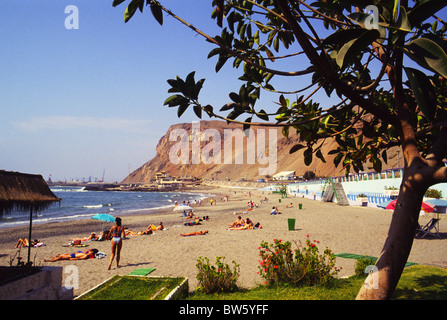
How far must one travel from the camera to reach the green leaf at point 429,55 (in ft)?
5.43

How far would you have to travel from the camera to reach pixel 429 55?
5.62 feet

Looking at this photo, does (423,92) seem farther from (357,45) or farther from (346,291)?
(346,291)

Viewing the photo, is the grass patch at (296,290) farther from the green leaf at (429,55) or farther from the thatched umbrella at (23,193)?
the green leaf at (429,55)

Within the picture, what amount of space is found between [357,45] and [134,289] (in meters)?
6.49

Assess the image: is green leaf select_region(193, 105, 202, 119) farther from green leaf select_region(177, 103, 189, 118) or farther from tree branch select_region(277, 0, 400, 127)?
tree branch select_region(277, 0, 400, 127)

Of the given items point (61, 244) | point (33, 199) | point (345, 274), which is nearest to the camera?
point (33, 199)

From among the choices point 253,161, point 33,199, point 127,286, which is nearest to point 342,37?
point 33,199

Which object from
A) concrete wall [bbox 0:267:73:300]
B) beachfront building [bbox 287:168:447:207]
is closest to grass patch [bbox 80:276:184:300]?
concrete wall [bbox 0:267:73:300]

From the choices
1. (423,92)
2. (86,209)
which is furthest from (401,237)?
(86,209)

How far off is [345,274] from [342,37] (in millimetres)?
7716

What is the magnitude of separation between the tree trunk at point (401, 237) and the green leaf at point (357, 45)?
1894mm

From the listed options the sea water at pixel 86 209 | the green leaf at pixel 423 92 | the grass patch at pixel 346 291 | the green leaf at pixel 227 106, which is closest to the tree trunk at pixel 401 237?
the green leaf at pixel 423 92
